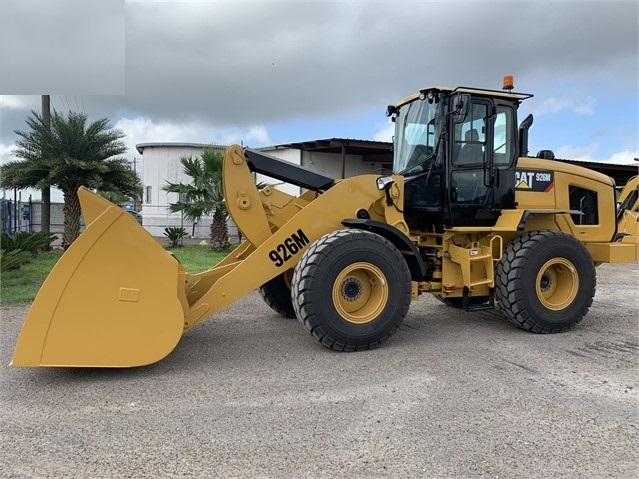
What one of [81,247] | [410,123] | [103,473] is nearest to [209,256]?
[410,123]

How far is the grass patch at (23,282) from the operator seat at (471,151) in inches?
262

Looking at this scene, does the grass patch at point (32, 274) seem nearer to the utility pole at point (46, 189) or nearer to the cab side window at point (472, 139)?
the utility pole at point (46, 189)

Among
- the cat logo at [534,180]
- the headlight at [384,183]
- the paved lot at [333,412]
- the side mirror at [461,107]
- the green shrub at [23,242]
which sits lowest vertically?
the paved lot at [333,412]

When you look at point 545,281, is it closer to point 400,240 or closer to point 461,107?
point 400,240

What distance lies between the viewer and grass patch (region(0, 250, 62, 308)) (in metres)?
7.96

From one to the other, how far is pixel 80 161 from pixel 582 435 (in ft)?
48.1

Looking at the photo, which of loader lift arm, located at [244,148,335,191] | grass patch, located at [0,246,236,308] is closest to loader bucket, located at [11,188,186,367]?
loader lift arm, located at [244,148,335,191]

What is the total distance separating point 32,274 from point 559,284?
378 inches

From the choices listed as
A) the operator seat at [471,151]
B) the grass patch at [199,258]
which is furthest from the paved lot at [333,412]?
the grass patch at [199,258]

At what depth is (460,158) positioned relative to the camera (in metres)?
5.94

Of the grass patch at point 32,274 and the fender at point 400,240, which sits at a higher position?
the fender at point 400,240

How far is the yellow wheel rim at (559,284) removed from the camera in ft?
19.9

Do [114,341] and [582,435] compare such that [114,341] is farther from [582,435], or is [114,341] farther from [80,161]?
[80,161]

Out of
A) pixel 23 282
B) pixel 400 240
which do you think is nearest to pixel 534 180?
pixel 400 240
